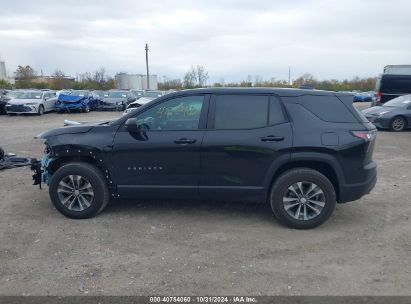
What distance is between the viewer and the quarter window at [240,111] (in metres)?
4.96

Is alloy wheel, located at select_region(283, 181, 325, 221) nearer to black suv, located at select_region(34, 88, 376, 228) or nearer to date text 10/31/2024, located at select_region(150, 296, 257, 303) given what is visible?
black suv, located at select_region(34, 88, 376, 228)

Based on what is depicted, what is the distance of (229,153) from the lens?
4910mm

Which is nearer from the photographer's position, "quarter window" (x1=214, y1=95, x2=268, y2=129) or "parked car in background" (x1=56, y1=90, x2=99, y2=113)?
"quarter window" (x1=214, y1=95, x2=268, y2=129)

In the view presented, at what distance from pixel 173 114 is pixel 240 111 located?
860 millimetres

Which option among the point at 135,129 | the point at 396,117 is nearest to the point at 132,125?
the point at 135,129

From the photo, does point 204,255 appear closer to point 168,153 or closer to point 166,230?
point 166,230

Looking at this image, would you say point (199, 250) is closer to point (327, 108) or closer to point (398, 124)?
point (327, 108)

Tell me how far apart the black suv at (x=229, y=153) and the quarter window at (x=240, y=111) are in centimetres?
1

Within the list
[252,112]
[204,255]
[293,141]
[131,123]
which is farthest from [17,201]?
[293,141]

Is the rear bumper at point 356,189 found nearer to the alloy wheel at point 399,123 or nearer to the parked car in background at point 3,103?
the alloy wheel at point 399,123

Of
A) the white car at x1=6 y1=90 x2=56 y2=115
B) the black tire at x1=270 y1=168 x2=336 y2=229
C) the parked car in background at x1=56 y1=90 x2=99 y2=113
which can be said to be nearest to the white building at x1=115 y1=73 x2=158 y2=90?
the parked car in background at x1=56 y1=90 x2=99 y2=113

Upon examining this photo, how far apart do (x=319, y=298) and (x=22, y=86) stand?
56.8 m

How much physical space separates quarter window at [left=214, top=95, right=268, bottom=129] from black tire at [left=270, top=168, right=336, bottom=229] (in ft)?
2.43

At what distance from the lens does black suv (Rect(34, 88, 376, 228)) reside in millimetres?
4844
